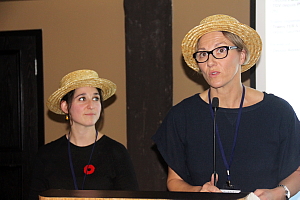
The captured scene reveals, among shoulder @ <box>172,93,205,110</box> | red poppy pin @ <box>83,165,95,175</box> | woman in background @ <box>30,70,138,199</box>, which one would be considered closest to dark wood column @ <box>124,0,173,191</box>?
woman in background @ <box>30,70,138,199</box>

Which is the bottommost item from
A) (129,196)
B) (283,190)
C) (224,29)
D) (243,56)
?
(283,190)

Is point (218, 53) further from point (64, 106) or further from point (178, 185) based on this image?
point (64, 106)

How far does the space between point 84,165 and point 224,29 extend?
113 cm

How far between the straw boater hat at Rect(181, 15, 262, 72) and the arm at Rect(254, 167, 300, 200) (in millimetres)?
617

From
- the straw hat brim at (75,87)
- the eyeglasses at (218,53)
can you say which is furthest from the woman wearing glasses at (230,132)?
the straw hat brim at (75,87)

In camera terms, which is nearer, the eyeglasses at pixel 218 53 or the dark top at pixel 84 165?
the eyeglasses at pixel 218 53

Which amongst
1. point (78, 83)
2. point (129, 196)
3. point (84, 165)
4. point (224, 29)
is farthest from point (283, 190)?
point (78, 83)

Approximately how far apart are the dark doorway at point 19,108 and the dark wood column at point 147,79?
40.8 inches

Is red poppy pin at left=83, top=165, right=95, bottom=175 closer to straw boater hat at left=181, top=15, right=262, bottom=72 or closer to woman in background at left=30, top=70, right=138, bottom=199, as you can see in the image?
woman in background at left=30, top=70, right=138, bottom=199

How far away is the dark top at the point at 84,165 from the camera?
247 cm

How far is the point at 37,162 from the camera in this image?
2.60m

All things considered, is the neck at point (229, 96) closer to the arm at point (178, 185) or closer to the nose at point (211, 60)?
the nose at point (211, 60)

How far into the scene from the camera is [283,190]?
197 centimetres

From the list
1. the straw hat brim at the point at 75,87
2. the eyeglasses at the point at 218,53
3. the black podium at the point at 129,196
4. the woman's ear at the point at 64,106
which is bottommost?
the black podium at the point at 129,196
